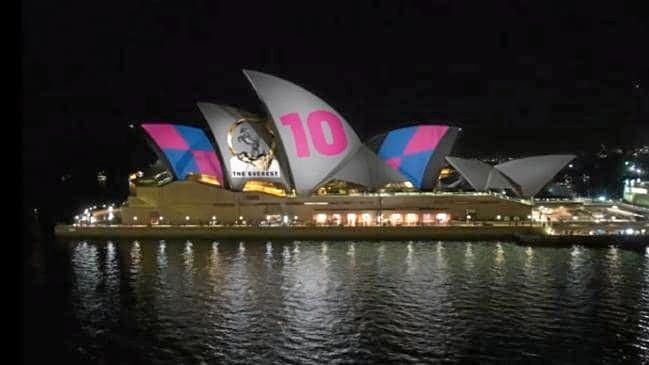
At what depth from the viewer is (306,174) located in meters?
43.4

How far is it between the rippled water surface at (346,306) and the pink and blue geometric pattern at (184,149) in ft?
41.3

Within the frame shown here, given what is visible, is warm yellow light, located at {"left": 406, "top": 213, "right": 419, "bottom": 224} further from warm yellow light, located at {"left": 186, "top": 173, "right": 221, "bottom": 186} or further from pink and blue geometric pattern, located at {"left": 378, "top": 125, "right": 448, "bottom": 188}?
warm yellow light, located at {"left": 186, "top": 173, "right": 221, "bottom": 186}

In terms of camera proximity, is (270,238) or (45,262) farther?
(270,238)

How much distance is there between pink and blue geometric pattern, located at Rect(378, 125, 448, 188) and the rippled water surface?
1267cm

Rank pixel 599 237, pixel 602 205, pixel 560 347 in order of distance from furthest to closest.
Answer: pixel 602 205, pixel 599 237, pixel 560 347

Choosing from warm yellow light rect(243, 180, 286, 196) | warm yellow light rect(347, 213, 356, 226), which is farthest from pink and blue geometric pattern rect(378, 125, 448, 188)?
warm yellow light rect(243, 180, 286, 196)

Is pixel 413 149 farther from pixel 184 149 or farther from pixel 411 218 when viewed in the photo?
pixel 184 149

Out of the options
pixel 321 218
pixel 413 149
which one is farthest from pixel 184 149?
pixel 413 149

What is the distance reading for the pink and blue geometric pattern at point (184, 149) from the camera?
4466 centimetres

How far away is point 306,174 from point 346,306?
22.4m

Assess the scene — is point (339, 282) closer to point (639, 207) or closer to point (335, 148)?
point (335, 148)

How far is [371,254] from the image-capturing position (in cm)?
3253

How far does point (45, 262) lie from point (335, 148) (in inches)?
823

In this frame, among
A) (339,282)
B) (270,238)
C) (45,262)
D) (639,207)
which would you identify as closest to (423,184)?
(270,238)
